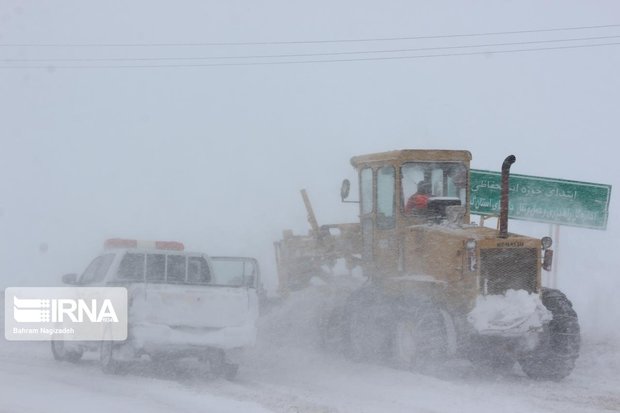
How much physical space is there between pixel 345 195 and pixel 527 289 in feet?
11.0

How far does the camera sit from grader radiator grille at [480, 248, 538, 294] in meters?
12.6

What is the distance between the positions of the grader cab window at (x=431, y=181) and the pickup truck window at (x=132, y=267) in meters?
4.11

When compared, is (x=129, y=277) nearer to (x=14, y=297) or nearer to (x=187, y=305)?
(x=187, y=305)

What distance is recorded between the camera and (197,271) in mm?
14312

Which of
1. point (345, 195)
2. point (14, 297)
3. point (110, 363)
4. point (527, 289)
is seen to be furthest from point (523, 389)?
point (14, 297)

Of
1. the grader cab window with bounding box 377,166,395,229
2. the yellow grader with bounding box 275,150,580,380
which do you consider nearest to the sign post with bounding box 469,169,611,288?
the yellow grader with bounding box 275,150,580,380

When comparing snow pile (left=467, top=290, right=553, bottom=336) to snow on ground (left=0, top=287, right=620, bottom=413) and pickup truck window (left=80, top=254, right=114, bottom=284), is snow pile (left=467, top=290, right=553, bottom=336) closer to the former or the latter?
snow on ground (left=0, top=287, right=620, bottom=413)

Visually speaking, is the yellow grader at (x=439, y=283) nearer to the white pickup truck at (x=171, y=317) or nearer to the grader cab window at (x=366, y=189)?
the grader cab window at (x=366, y=189)

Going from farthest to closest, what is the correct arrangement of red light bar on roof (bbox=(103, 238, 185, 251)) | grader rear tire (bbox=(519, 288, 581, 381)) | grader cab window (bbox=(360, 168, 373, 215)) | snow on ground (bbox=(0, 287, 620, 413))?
red light bar on roof (bbox=(103, 238, 185, 251)) → grader cab window (bbox=(360, 168, 373, 215)) → grader rear tire (bbox=(519, 288, 581, 381)) → snow on ground (bbox=(0, 287, 620, 413))

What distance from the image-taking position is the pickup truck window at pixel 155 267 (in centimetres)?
1384

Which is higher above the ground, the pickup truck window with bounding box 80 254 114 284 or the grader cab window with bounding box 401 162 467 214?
the grader cab window with bounding box 401 162 467 214

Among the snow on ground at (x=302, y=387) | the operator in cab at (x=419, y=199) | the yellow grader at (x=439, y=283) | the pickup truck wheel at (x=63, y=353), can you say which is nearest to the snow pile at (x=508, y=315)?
the yellow grader at (x=439, y=283)

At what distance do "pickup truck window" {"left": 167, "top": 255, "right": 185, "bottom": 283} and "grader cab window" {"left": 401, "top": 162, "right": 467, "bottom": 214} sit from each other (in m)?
3.56

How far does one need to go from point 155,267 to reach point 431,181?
14.8ft
